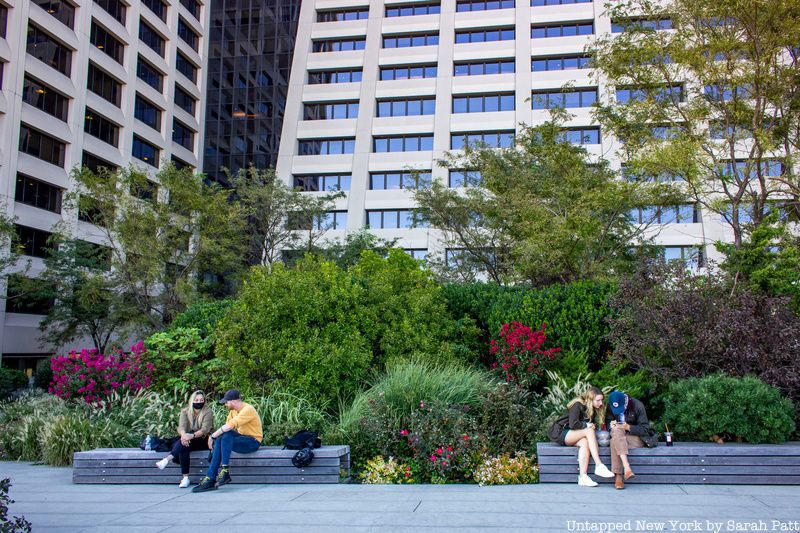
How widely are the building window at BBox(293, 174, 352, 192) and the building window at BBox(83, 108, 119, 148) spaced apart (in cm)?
1215

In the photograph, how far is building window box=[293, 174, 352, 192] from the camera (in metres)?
44.7

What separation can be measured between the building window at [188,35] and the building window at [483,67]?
19.6 m

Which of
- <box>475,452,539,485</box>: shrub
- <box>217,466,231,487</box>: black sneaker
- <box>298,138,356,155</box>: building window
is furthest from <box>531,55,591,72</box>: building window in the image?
<box>217,466,231,487</box>: black sneaker

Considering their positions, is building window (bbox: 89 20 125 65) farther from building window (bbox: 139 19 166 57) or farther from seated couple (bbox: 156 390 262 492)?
seated couple (bbox: 156 390 262 492)

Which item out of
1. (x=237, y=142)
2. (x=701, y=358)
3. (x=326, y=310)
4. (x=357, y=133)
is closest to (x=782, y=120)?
(x=701, y=358)

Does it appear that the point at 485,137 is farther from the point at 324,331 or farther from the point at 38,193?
the point at 324,331

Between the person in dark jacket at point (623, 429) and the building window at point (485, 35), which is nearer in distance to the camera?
the person in dark jacket at point (623, 429)

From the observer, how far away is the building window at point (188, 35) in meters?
45.5

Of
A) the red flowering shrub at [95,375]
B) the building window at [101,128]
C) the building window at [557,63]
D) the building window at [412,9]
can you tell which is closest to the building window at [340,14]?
the building window at [412,9]

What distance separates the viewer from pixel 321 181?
1772 inches

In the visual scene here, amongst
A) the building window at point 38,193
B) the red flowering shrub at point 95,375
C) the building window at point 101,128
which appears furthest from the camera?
the building window at point 101,128

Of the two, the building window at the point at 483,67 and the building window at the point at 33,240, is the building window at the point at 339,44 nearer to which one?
the building window at the point at 483,67

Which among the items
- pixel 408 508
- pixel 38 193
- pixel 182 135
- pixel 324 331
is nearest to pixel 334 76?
pixel 182 135

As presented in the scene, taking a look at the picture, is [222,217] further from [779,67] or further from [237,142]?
[237,142]
